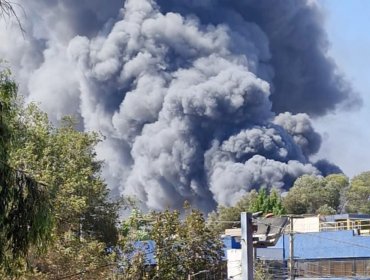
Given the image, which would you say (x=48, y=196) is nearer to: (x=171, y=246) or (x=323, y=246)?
(x=171, y=246)

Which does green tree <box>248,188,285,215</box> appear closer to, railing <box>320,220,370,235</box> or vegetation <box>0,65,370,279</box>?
railing <box>320,220,370,235</box>

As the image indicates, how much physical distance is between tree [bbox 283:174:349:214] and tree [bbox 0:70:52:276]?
200ft

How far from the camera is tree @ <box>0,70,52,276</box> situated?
8445mm

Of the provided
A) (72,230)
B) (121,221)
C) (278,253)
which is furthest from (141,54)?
(72,230)

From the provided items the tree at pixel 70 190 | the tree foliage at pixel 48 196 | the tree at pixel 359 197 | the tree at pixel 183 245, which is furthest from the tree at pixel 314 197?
the tree foliage at pixel 48 196

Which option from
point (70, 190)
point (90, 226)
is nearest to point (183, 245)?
point (90, 226)

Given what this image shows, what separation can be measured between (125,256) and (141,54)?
226 feet

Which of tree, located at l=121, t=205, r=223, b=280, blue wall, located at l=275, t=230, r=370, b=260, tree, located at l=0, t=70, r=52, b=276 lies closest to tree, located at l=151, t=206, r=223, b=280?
tree, located at l=121, t=205, r=223, b=280

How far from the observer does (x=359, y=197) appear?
76938 mm

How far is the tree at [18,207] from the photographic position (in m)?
8.45

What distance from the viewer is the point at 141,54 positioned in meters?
94.7

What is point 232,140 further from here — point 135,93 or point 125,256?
point 125,256

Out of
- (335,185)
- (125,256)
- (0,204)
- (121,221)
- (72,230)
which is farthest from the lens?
(335,185)

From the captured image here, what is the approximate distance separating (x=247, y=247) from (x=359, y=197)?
64261 mm
